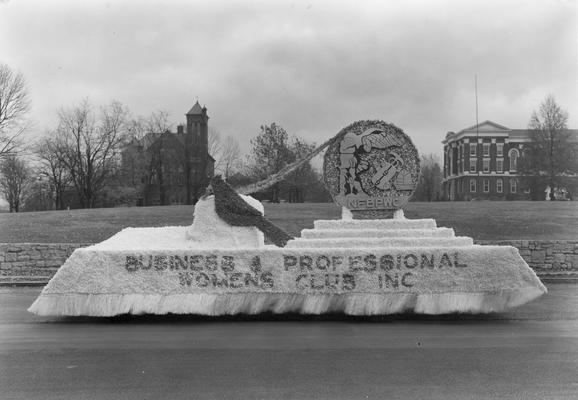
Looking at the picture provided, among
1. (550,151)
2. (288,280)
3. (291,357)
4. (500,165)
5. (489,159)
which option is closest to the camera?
(291,357)

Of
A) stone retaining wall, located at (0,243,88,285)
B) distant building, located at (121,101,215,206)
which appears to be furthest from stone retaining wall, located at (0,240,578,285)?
distant building, located at (121,101,215,206)

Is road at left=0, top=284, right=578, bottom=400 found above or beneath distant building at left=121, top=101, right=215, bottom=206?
beneath

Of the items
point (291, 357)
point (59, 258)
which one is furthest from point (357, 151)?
point (59, 258)

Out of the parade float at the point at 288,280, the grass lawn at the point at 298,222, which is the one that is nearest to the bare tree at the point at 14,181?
the grass lawn at the point at 298,222

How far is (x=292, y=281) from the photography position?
22.5 ft

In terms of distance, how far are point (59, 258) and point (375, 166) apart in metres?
7.91

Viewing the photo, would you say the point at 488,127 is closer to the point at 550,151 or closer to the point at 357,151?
the point at 550,151

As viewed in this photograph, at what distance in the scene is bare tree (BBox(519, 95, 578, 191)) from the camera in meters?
44.9

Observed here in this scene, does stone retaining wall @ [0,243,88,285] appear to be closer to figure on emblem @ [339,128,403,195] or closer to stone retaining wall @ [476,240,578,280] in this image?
figure on emblem @ [339,128,403,195]

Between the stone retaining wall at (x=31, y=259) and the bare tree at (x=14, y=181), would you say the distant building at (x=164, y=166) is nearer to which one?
the bare tree at (x=14, y=181)

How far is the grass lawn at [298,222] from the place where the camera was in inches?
609

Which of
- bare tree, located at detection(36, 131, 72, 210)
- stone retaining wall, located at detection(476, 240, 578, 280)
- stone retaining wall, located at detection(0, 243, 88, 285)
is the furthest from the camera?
bare tree, located at detection(36, 131, 72, 210)

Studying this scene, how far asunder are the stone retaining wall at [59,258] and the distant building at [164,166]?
99.1 ft

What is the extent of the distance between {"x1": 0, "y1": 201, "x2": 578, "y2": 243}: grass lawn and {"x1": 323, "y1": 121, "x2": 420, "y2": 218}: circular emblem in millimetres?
7434
